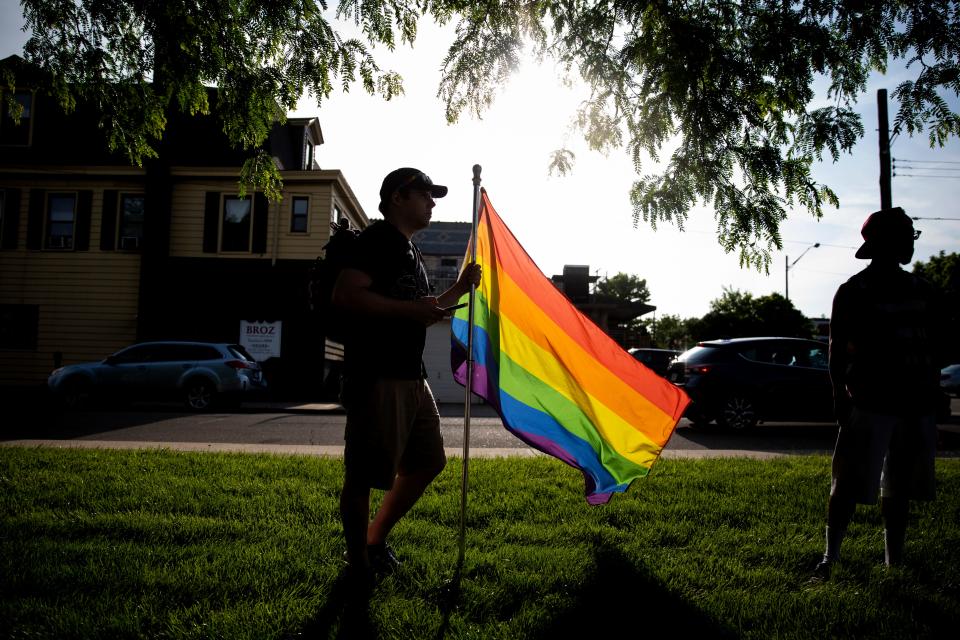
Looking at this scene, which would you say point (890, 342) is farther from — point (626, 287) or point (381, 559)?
point (626, 287)

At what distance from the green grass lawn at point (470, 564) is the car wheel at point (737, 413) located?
564 cm

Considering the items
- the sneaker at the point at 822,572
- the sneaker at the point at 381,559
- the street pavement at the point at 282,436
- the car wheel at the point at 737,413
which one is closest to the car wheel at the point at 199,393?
the street pavement at the point at 282,436

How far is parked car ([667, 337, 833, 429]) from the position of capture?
424 inches

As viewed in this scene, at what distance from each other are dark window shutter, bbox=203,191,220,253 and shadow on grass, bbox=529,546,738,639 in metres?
19.9

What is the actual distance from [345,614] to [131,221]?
845 inches

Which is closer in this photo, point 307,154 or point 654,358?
point 307,154

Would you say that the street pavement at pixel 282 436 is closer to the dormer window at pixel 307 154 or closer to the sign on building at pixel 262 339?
the sign on building at pixel 262 339

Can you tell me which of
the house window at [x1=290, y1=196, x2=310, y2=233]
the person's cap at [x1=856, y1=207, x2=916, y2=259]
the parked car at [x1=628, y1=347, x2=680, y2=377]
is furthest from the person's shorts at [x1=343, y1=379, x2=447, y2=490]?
the parked car at [x1=628, y1=347, x2=680, y2=377]

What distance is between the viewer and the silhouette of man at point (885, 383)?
10.4ft

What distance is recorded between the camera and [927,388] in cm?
315

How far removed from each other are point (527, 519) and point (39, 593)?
2.79m

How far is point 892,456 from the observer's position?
3244 mm

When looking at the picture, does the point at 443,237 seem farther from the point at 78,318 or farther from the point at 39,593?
the point at 39,593

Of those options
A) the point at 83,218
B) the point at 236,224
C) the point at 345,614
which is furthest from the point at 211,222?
the point at 345,614
